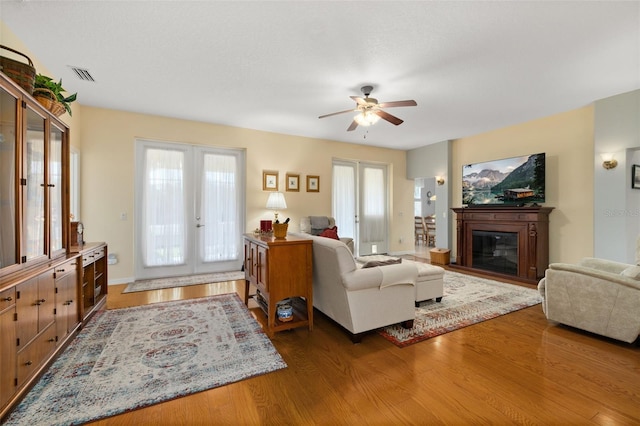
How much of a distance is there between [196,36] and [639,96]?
18.2 ft

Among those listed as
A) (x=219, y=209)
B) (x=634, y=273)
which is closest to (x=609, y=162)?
(x=634, y=273)

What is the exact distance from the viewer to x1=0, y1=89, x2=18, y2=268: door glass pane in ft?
5.75

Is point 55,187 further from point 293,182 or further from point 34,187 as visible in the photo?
point 293,182

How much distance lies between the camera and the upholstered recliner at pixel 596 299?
2.45 metres

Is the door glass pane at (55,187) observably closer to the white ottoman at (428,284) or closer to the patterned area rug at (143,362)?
the patterned area rug at (143,362)

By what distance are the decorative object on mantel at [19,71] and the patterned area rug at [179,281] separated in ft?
9.87

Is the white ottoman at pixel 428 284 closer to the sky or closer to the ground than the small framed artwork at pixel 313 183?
closer to the ground

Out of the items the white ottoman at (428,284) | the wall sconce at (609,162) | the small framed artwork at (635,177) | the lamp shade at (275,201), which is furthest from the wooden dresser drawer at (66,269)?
the small framed artwork at (635,177)

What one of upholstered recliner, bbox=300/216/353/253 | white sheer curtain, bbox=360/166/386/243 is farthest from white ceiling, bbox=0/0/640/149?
white sheer curtain, bbox=360/166/386/243

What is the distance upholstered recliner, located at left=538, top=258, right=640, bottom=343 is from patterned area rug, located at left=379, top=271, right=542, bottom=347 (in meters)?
0.59

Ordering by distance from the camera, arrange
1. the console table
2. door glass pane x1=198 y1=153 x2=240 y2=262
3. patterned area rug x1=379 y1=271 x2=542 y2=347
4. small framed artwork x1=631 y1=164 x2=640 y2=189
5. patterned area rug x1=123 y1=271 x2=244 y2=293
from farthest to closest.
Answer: door glass pane x1=198 y1=153 x2=240 y2=262 < patterned area rug x1=123 y1=271 x2=244 y2=293 < small framed artwork x1=631 y1=164 x2=640 y2=189 < patterned area rug x1=379 y1=271 x2=542 y2=347 < the console table

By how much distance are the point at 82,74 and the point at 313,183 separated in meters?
4.08

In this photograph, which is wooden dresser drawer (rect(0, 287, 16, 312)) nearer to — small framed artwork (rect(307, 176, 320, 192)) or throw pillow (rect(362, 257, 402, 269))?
throw pillow (rect(362, 257, 402, 269))

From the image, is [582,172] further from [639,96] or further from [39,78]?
[39,78]
